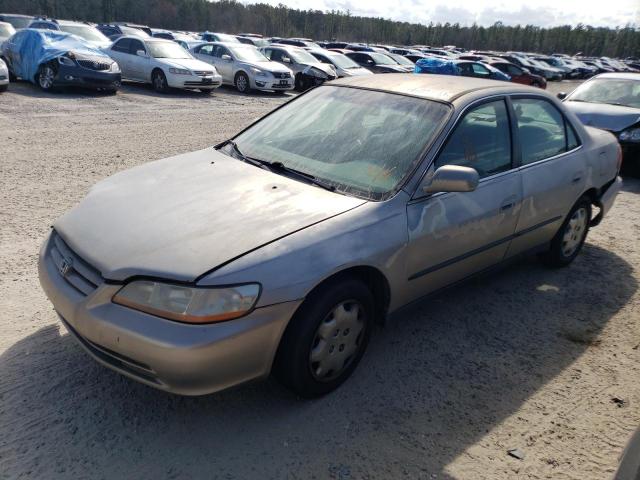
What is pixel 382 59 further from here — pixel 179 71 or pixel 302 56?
pixel 179 71

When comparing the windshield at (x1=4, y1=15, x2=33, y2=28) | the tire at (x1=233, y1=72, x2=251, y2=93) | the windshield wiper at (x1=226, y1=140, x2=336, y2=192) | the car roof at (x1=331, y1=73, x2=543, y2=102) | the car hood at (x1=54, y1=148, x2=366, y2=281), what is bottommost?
the tire at (x1=233, y1=72, x2=251, y2=93)

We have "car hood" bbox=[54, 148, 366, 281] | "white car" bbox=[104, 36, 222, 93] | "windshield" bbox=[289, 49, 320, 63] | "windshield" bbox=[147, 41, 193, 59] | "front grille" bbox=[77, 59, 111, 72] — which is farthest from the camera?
"windshield" bbox=[289, 49, 320, 63]

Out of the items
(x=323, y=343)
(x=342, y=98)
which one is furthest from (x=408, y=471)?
(x=342, y=98)

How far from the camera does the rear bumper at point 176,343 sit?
2.18 metres

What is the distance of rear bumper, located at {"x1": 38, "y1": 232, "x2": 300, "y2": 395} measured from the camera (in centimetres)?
218

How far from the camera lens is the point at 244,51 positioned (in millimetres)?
17453

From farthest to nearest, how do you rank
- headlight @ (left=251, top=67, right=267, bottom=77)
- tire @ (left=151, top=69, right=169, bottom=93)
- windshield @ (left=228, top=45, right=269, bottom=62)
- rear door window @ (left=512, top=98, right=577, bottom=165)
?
windshield @ (left=228, top=45, right=269, bottom=62) < headlight @ (left=251, top=67, right=267, bottom=77) < tire @ (left=151, top=69, right=169, bottom=93) < rear door window @ (left=512, top=98, right=577, bottom=165)

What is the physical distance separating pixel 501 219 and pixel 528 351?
0.90m

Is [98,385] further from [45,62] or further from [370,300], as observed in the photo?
[45,62]

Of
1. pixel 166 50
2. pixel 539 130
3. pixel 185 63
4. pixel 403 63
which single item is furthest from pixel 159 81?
pixel 403 63

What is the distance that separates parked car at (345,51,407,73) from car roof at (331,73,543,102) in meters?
19.6

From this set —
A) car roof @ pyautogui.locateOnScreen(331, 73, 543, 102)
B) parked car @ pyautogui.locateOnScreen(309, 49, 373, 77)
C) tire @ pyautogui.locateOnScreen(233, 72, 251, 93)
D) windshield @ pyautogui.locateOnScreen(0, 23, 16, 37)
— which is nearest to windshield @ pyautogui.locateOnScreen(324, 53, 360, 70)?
parked car @ pyautogui.locateOnScreen(309, 49, 373, 77)

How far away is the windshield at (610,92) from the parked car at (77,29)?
13.7 meters

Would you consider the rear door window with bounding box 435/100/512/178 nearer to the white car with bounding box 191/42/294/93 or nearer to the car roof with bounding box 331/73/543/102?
the car roof with bounding box 331/73/543/102
